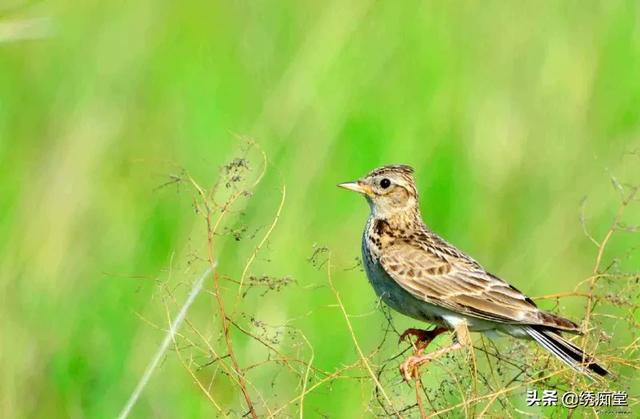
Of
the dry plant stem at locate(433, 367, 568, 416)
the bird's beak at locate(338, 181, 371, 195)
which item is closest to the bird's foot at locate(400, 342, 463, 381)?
the dry plant stem at locate(433, 367, 568, 416)

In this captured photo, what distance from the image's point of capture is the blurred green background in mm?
8414

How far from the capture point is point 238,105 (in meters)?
11.1

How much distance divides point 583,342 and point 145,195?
482 centimetres

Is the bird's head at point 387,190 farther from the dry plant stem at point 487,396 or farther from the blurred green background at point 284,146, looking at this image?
the dry plant stem at point 487,396

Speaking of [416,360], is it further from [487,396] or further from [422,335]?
[422,335]

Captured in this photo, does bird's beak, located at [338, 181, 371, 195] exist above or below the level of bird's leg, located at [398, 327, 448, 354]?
above

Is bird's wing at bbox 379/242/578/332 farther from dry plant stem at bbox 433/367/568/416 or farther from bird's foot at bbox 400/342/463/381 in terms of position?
dry plant stem at bbox 433/367/568/416

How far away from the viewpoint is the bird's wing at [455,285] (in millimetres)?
6570

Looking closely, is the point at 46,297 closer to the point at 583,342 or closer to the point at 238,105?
the point at 238,105

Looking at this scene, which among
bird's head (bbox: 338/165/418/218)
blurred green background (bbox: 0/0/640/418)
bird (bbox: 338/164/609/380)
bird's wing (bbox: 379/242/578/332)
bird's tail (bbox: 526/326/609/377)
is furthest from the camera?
blurred green background (bbox: 0/0/640/418)

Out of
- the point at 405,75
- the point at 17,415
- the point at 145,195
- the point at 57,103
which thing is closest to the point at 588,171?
the point at 405,75

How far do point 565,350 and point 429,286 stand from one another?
1198 mm

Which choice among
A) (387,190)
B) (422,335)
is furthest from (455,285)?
(387,190)

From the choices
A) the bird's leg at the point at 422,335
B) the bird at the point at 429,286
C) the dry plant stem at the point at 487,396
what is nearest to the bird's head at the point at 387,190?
the bird at the point at 429,286
